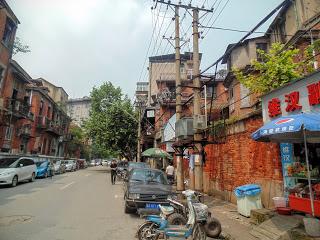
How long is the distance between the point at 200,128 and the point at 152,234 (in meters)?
5.39

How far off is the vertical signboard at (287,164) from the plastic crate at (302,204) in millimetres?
610

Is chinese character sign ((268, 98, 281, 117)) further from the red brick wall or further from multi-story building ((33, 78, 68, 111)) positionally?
multi-story building ((33, 78, 68, 111))

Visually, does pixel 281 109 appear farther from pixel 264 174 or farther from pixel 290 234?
pixel 290 234

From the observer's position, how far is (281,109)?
877 centimetres

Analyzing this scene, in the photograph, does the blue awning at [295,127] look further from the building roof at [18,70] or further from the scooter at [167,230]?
the building roof at [18,70]

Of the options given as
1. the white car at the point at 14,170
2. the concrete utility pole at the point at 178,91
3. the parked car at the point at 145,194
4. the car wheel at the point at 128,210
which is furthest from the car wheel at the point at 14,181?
the concrete utility pole at the point at 178,91

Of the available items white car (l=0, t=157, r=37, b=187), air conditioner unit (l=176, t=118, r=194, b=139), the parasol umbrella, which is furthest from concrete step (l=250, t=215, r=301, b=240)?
white car (l=0, t=157, r=37, b=187)

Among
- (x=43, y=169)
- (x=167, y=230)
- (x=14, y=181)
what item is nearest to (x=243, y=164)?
(x=167, y=230)

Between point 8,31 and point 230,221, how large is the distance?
25865mm

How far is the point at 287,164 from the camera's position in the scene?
863cm

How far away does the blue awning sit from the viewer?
6.19 metres

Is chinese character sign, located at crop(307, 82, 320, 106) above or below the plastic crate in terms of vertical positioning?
above

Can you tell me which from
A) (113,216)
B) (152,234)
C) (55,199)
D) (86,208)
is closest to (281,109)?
(152,234)

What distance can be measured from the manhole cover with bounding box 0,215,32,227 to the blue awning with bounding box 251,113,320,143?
743cm
